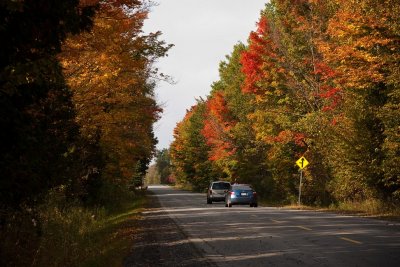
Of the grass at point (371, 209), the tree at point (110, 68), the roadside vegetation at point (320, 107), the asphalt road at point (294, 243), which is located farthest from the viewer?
the grass at point (371, 209)

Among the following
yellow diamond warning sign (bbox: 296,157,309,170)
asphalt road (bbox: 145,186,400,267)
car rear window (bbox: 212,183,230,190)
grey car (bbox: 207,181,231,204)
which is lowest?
asphalt road (bbox: 145,186,400,267)

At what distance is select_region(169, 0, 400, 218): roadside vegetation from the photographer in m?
21.6

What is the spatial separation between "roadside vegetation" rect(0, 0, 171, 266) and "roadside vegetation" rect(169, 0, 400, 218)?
30.8ft

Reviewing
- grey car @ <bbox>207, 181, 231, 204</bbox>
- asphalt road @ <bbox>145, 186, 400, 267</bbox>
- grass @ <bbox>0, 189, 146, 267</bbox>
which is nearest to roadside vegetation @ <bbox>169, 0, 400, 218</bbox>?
grey car @ <bbox>207, 181, 231, 204</bbox>

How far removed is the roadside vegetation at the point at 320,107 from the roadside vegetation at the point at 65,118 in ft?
30.8

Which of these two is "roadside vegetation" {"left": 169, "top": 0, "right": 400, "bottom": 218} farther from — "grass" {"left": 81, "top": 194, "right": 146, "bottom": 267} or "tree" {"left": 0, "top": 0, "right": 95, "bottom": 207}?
"tree" {"left": 0, "top": 0, "right": 95, "bottom": 207}

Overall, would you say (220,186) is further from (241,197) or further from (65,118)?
(65,118)

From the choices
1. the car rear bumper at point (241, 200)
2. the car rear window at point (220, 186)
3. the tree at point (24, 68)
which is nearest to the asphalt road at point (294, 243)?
the tree at point (24, 68)

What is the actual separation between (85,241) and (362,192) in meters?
19.1

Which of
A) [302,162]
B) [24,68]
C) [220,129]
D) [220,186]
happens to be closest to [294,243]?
[24,68]

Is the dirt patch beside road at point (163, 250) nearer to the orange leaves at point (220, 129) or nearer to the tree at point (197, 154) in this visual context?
the orange leaves at point (220, 129)

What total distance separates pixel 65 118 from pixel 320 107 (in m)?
23.2

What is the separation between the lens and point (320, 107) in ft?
112

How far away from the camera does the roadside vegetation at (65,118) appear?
708 cm
